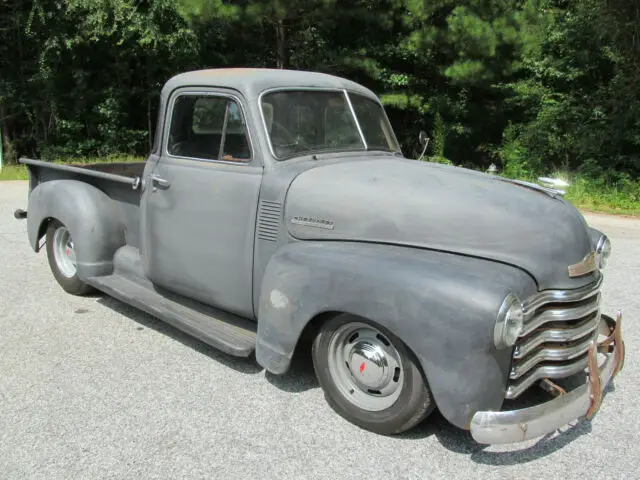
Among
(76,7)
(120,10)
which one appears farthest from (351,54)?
(76,7)

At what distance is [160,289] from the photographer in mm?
4535

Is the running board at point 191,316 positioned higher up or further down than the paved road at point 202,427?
higher up

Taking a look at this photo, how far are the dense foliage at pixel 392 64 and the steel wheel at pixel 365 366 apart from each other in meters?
10.9

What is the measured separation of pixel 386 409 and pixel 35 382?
2216mm

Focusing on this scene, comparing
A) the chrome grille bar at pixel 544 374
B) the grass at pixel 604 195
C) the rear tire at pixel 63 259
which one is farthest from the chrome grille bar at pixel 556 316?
the grass at pixel 604 195

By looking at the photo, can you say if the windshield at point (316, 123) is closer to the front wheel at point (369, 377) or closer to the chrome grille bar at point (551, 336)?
the front wheel at point (369, 377)

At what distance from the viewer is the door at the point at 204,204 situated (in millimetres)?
3752

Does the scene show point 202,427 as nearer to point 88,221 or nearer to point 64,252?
point 88,221

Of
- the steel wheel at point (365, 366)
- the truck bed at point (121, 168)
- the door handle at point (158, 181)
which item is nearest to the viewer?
the steel wheel at point (365, 366)

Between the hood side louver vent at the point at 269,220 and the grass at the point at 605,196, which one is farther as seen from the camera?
the grass at the point at 605,196

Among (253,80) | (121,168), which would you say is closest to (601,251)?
(253,80)

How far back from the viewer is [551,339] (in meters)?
2.89

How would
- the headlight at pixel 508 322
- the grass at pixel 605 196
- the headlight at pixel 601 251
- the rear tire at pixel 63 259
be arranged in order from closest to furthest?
the headlight at pixel 508 322 → the headlight at pixel 601 251 → the rear tire at pixel 63 259 → the grass at pixel 605 196

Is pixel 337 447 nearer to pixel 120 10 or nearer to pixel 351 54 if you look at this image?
pixel 351 54
